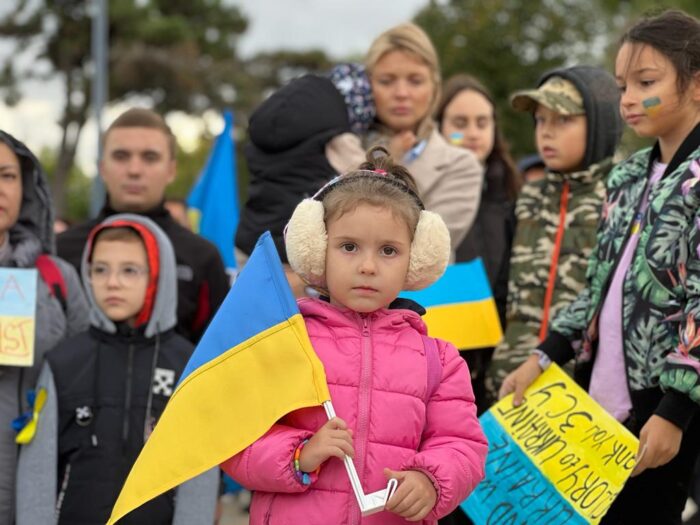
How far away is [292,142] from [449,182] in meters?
0.77

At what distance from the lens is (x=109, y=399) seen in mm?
4172

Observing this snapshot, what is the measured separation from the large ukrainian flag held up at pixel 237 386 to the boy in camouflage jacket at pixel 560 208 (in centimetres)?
187

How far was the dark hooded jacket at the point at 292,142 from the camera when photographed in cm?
449

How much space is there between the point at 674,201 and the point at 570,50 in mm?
18605

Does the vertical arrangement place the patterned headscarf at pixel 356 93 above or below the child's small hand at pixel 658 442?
above

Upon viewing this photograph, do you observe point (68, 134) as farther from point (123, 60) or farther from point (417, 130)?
point (417, 130)

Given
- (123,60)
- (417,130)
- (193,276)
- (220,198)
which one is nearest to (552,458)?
(417,130)

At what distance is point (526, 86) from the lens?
20281 mm

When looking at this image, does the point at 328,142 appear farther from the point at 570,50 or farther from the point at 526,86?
the point at 570,50

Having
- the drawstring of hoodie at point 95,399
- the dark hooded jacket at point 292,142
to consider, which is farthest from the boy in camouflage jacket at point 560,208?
the drawstring of hoodie at point 95,399

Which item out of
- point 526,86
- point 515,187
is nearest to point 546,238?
point 515,187

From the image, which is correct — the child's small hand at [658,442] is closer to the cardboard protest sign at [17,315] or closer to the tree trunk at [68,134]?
the cardboard protest sign at [17,315]

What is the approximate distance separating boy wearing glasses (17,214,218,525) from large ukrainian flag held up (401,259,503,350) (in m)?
→ 1.07

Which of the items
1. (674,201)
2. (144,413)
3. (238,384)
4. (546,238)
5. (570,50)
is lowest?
(144,413)
